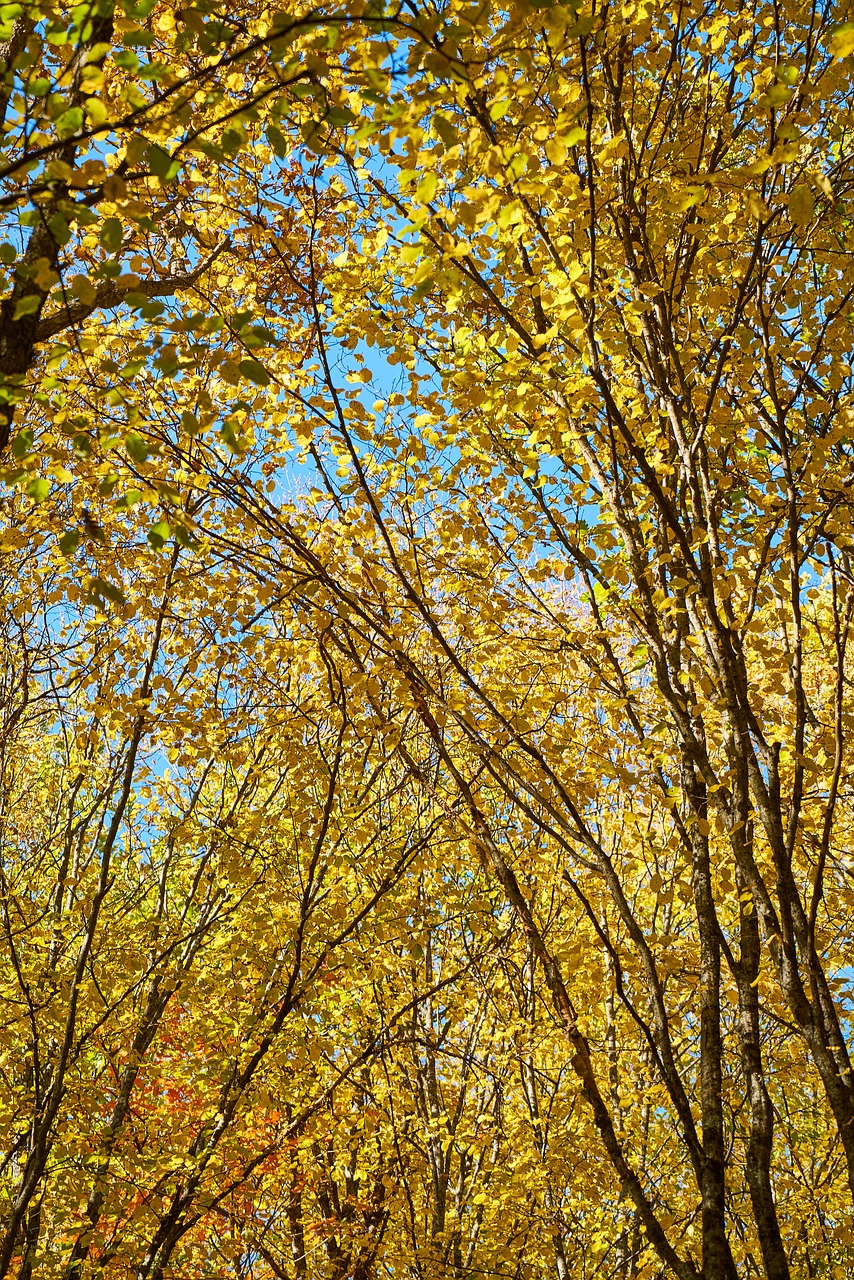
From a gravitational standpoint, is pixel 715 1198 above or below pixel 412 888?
below

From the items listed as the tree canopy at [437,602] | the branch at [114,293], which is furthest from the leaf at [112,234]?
the branch at [114,293]

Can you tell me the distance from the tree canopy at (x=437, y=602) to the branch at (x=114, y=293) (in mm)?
28

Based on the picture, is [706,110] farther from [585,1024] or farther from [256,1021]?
[585,1024]

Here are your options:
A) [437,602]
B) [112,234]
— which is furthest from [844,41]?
[437,602]

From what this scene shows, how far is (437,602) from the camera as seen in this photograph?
6.14m

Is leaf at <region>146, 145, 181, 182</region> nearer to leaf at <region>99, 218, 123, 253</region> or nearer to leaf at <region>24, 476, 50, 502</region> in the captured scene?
leaf at <region>99, 218, 123, 253</region>

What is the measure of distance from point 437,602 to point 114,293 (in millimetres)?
2711

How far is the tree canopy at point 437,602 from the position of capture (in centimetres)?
306

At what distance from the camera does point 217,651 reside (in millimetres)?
5520

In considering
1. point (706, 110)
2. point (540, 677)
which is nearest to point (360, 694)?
point (540, 677)

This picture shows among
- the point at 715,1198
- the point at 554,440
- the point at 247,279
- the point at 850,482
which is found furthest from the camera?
the point at 247,279

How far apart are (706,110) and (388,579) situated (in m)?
3.23

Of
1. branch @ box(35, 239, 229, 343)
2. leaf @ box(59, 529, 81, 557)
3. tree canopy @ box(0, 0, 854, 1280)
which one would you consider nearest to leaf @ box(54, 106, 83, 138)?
tree canopy @ box(0, 0, 854, 1280)

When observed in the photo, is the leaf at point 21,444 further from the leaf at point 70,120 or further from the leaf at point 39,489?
the leaf at point 70,120
